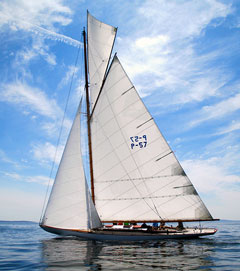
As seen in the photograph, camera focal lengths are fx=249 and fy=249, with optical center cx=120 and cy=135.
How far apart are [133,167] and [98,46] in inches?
601

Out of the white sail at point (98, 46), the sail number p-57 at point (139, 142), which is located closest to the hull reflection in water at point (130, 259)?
the sail number p-57 at point (139, 142)

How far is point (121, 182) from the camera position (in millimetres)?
25359

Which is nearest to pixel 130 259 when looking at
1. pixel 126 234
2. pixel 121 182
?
pixel 126 234

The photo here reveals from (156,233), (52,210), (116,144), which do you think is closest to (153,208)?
(156,233)

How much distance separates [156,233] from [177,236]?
201cm

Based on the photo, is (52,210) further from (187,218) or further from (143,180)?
(187,218)

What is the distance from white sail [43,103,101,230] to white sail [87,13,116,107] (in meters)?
9.48

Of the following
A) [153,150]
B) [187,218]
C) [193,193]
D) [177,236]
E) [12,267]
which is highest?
[153,150]

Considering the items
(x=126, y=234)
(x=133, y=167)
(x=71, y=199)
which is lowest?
(x=126, y=234)

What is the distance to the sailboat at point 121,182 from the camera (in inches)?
939

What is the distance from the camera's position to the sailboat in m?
23.8

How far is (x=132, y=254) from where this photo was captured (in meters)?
17.0

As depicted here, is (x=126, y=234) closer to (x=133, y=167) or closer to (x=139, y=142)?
(x=133, y=167)

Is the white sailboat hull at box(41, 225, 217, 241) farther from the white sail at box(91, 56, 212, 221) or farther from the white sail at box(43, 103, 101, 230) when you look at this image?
the white sail at box(91, 56, 212, 221)
